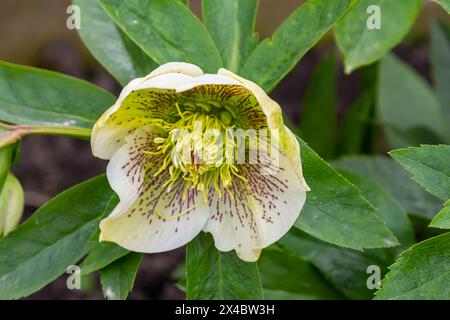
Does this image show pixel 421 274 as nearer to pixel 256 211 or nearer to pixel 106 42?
pixel 256 211

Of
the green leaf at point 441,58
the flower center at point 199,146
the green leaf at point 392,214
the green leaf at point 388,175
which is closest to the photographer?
the flower center at point 199,146

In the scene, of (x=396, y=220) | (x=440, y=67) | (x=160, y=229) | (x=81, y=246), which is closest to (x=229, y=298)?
(x=160, y=229)

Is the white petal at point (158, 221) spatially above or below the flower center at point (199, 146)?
below

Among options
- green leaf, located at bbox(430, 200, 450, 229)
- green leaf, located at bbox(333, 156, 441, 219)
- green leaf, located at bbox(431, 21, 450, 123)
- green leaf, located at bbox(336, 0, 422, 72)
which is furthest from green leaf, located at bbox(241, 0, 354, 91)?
green leaf, located at bbox(431, 21, 450, 123)

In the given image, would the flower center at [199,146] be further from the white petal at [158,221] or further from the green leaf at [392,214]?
the green leaf at [392,214]

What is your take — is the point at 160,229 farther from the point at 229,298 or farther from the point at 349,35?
the point at 349,35

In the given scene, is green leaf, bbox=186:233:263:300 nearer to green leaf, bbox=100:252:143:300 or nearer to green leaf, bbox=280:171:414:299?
green leaf, bbox=100:252:143:300

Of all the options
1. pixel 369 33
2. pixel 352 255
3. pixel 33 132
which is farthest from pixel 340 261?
pixel 33 132

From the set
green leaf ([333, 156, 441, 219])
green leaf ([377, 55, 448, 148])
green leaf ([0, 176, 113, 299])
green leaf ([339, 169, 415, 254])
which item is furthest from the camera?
green leaf ([377, 55, 448, 148])

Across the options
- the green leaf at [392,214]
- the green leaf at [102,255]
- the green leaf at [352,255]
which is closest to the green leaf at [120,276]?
the green leaf at [102,255]
